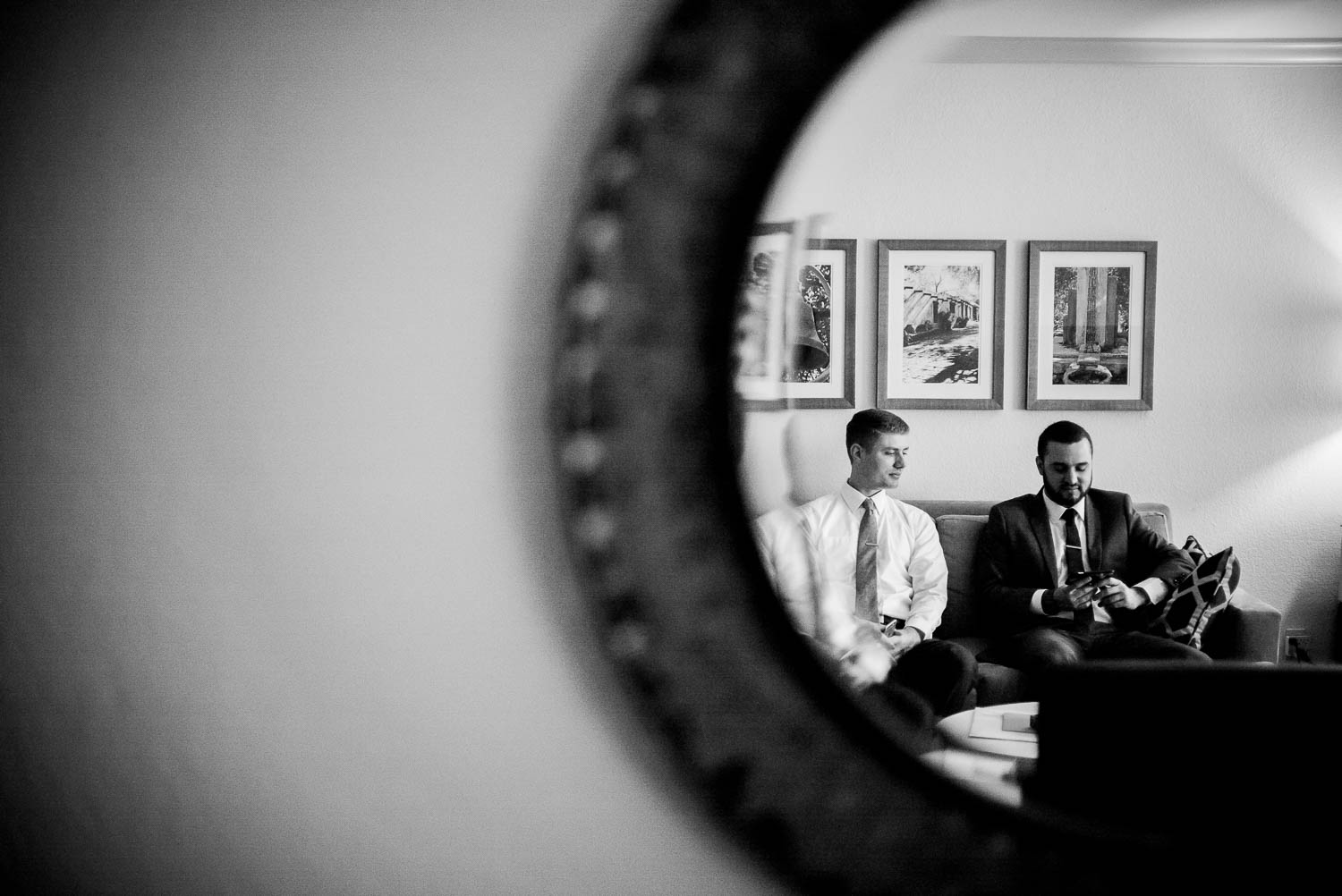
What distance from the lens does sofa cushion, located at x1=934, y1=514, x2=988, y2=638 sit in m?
2.05

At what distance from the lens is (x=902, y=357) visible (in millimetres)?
2297

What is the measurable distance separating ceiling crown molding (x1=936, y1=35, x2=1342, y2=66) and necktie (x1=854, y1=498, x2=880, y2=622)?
1150 mm

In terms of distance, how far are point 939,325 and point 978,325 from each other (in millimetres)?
101

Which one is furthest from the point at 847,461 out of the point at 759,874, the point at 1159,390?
the point at 759,874

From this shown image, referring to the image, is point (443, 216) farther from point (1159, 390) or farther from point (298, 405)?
point (1159, 390)

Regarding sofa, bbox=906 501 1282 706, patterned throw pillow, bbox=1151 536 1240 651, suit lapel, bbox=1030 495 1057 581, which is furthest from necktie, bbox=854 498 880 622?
patterned throw pillow, bbox=1151 536 1240 651

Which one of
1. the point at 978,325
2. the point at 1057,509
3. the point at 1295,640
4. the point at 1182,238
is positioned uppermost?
the point at 1182,238

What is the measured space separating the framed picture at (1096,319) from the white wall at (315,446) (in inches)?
81.3

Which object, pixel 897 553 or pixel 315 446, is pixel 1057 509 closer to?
pixel 897 553

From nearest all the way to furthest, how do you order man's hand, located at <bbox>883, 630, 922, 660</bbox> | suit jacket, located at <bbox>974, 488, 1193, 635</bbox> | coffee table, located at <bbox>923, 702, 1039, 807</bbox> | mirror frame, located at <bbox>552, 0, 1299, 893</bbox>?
mirror frame, located at <bbox>552, 0, 1299, 893</bbox>, coffee table, located at <bbox>923, 702, 1039, 807</bbox>, man's hand, located at <bbox>883, 630, 922, 660</bbox>, suit jacket, located at <bbox>974, 488, 1193, 635</bbox>

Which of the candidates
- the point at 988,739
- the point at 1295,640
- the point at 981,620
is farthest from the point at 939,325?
the point at 988,739

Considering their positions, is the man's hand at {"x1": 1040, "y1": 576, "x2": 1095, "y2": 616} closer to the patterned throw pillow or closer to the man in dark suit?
the man in dark suit

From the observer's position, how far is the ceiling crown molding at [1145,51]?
2080mm

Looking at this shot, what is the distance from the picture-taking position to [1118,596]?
1799 millimetres
